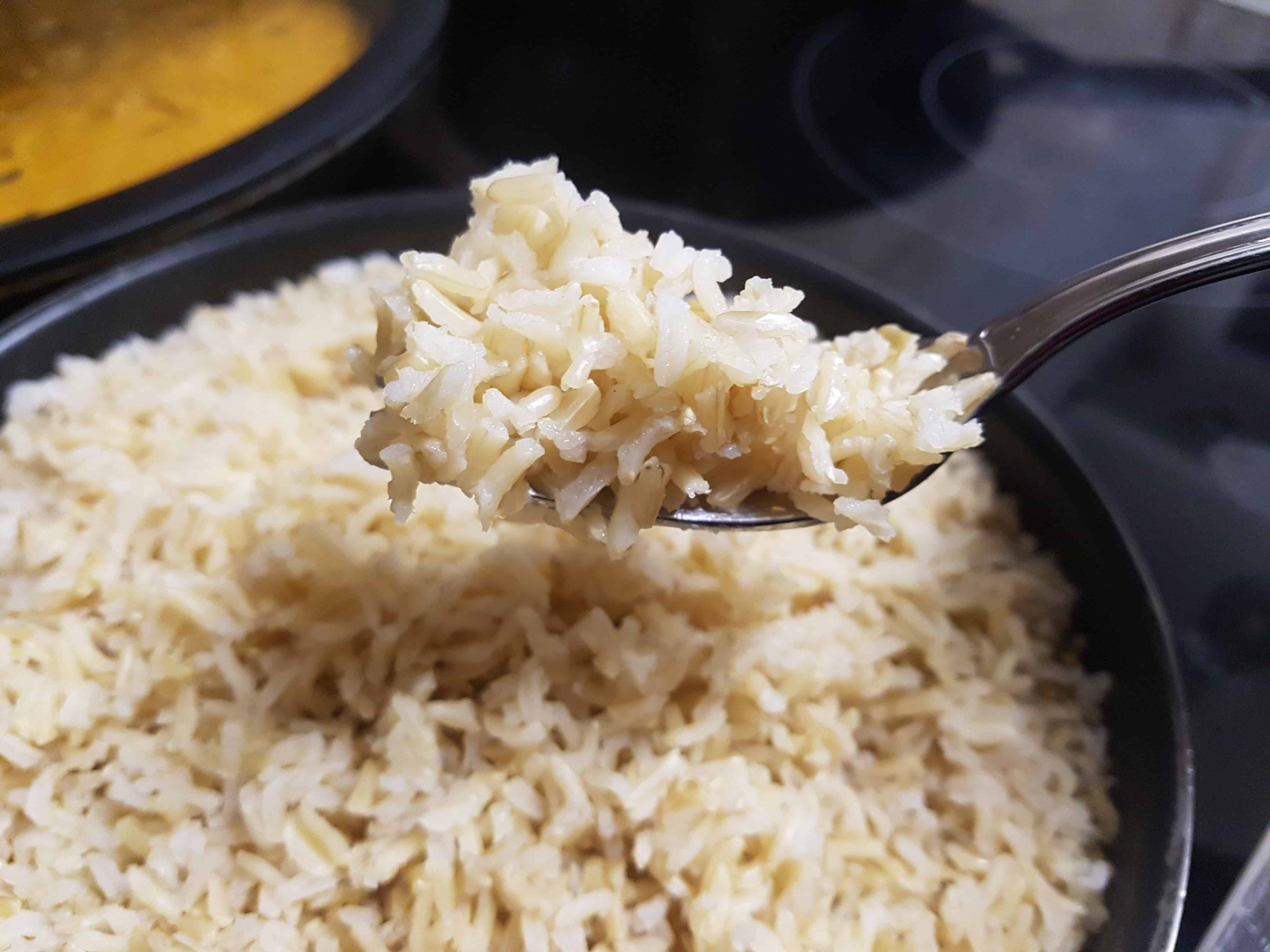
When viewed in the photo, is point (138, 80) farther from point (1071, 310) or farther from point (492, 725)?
point (1071, 310)

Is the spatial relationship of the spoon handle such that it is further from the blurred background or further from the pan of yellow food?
the pan of yellow food

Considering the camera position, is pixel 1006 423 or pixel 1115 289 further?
pixel 1006 423

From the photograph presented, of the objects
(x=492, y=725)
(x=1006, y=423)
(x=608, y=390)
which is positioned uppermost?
(x=1006, y=423)

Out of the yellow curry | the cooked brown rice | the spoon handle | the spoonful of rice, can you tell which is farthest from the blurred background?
the spoonful of rice

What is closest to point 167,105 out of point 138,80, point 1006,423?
point 138,80

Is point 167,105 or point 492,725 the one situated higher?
point 167,105

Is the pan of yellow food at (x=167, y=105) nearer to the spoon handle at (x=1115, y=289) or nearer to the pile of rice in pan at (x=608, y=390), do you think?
the pile of rice in pan at (x=608, y=390)

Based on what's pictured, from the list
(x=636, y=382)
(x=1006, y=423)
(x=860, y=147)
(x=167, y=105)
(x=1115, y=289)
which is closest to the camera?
(x=636, y=382)
